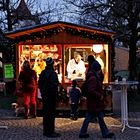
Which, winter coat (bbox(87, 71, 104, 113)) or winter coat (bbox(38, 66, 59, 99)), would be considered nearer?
winter coat (bbox(87, 71, 104, 113))

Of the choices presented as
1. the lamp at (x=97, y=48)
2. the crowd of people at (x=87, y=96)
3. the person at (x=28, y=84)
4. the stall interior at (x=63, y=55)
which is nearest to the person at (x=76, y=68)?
the stall interior at (x=63, y=55)

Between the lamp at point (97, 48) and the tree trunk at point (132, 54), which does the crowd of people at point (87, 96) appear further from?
the tree trunk at point (132, 54)

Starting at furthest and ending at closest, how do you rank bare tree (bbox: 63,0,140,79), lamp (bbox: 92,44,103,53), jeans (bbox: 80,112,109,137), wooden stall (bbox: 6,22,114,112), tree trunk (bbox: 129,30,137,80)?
tree trunk (bbox: 129,30,137,80)
bare tree (bbox: 63,0,140,79)
lamp (bbox: 92,44,103,53)
wooden stall (bbox: 6,22,114,112)
jeans (bbox: 80,112,109,137)

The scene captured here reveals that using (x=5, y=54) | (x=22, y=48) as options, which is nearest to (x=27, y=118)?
(x=22, y=48)

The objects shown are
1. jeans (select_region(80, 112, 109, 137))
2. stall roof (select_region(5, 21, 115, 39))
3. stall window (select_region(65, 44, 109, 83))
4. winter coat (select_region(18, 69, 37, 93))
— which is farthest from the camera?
stall window (select_region(65, 44, 109, 83))

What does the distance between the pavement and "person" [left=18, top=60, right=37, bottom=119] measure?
0.56 m

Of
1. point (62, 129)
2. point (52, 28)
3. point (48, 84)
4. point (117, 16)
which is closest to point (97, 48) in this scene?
point (52, 28)

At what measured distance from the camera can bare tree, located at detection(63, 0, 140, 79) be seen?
81.9 feet

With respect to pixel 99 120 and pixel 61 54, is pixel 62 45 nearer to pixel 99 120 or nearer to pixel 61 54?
pixel 61 54

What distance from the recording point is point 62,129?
14812 millimetres

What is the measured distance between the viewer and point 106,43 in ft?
59.9

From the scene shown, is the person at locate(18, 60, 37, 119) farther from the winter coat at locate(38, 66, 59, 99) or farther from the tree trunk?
the tree trunk

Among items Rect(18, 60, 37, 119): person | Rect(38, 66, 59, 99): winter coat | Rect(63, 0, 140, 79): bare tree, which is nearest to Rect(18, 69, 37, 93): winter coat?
Rect(18, 60, 37, 119): person

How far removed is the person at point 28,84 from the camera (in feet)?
55.7
